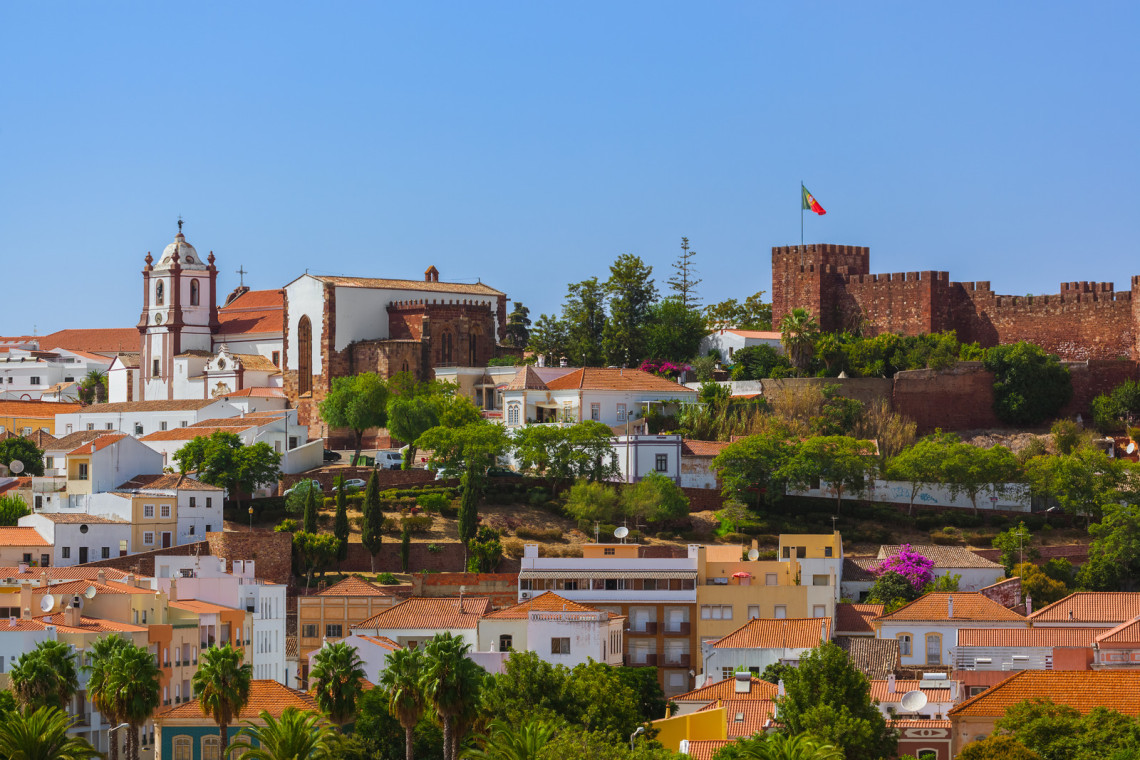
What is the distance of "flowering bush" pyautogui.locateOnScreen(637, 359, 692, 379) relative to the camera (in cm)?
9188

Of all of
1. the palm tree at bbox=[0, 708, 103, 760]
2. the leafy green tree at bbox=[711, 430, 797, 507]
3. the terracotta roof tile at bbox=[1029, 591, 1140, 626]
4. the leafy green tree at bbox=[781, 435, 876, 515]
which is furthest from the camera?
the leafy green tree at bbox=[711, 430, 797, 507]

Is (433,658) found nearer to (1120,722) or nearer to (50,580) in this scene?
(1120,722)

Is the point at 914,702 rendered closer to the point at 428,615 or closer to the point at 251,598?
the point at 428,615

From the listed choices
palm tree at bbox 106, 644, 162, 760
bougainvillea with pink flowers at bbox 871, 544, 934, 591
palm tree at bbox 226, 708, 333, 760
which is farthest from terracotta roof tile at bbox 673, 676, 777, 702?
bougainvillea with pink flowers at bbox 871, 544, 934, 591

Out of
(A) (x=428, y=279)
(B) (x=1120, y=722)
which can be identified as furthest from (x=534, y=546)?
(A) (x=428, y=279)

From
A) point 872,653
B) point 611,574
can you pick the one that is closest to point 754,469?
point 611,574

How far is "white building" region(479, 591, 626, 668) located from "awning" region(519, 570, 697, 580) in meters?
4.36

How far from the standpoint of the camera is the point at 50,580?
6206 centimetres

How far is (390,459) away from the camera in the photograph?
86.0 m

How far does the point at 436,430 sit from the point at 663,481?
9.38m

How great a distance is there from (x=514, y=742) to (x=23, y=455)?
49395 millimetres

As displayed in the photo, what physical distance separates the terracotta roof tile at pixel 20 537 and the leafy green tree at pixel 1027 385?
125 feet

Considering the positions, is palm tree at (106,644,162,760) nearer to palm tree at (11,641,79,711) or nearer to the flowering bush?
palm tree at (11,641,79,711)

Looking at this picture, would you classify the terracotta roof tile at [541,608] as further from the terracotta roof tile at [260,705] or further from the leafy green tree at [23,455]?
the leafy green tree at [23,455]
